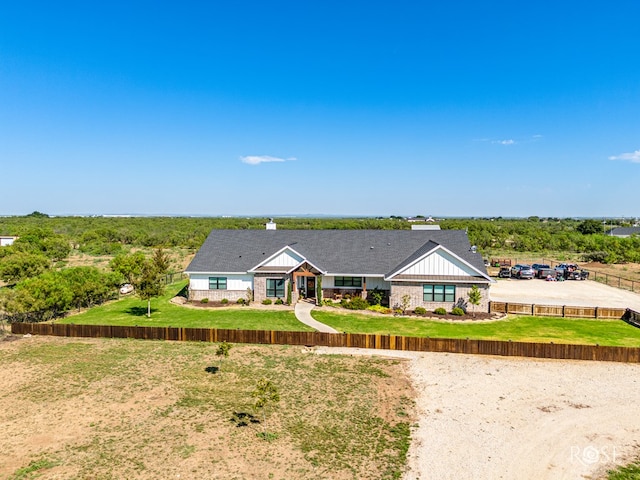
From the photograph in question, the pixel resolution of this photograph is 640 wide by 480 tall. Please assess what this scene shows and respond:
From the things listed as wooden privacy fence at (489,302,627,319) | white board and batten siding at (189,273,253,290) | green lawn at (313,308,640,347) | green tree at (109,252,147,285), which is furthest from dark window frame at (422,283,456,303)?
green tree at (109,252,147,285)

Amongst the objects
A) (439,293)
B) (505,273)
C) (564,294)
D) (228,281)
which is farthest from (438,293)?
(505,273)

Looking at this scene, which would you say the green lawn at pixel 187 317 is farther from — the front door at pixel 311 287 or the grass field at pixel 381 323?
the front door at pixel 311 287

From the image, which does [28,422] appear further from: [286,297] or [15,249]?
[15,249]

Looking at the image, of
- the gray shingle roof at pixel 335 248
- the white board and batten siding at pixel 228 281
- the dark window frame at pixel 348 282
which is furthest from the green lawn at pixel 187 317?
the dark window frame at pixel 348 282

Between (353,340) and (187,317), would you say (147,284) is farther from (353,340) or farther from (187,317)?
(353,340)

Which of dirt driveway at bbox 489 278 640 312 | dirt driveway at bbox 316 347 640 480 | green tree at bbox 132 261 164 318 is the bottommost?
dirt driveway at bbox 316 347 640 480

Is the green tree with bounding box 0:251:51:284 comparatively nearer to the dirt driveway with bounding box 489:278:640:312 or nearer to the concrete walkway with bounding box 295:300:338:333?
the concrete walkway with bounding box 295:300:338:333
